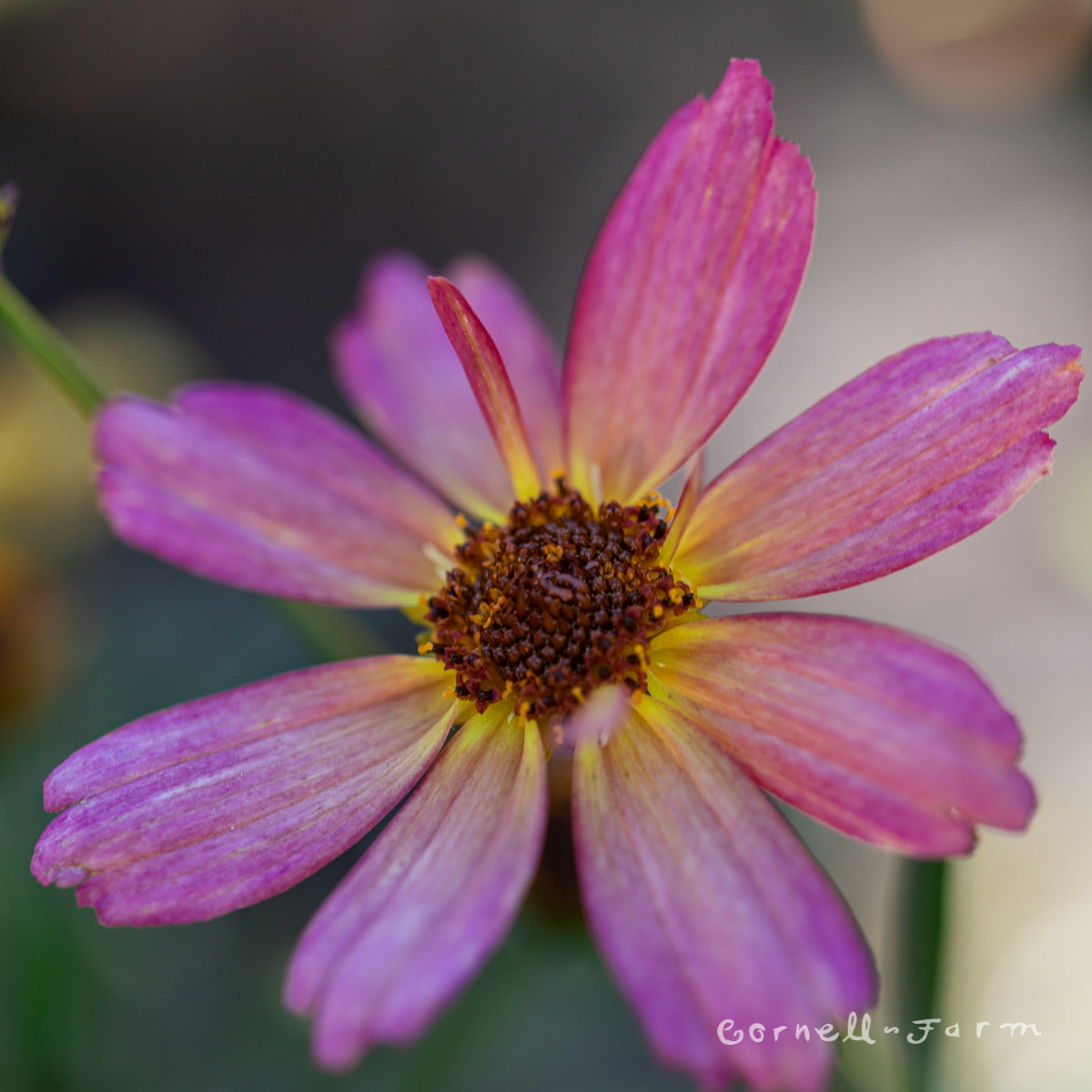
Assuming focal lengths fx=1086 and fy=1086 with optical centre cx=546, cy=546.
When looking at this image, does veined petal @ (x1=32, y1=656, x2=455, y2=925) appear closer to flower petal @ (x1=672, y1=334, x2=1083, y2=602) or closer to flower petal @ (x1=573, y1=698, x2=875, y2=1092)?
flower petal @ (x1=573, y1=698, x2=875, y2=1092)

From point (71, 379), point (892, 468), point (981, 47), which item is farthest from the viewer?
point (981, 47)

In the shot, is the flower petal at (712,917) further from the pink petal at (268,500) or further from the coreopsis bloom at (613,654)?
the pink petal at (268,500)

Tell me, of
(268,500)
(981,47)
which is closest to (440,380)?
(268,500)

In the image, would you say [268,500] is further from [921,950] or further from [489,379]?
[921,950]

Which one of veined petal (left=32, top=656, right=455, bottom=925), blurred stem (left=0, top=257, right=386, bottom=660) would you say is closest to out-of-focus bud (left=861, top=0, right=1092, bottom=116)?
blurred stem (left=0, top=257, right=386, bottom=660)

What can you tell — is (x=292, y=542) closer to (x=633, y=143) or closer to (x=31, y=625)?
(x=31, y=625)

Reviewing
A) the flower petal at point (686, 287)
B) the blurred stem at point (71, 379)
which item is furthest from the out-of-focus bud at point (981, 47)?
the blurred stem at point (71, 379)
